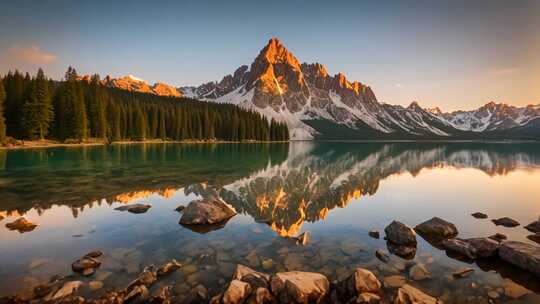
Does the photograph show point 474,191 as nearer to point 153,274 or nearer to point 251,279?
point 251,279

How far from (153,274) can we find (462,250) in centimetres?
1265

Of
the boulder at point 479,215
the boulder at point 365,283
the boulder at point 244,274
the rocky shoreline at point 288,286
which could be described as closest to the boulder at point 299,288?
the rocky shoreline at point 288,286

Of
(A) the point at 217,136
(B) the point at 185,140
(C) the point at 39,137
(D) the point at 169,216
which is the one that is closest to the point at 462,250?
(D) the point at 169,216

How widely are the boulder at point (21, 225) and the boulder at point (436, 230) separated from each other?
20.4 m

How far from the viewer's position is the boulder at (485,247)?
1158cm

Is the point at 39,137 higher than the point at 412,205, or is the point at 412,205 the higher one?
the point at 39,137

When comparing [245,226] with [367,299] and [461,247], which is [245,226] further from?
[461,247]

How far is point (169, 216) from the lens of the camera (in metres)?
17.1

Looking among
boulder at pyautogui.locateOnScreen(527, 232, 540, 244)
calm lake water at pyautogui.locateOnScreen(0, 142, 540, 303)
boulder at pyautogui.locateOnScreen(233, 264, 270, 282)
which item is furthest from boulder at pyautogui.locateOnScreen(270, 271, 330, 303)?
boulder at pyautogui.locateOnScreen(527, 232, 540, 244)

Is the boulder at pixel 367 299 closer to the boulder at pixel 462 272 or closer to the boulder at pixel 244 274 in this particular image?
the boulder at pixel 244 274

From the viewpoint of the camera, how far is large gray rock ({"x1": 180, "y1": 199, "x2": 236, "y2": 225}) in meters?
15.6

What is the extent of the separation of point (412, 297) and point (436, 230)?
27.3ft

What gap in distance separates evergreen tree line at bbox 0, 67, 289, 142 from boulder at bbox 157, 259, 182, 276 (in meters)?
79.3

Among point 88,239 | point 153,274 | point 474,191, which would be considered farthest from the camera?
point 474,191
